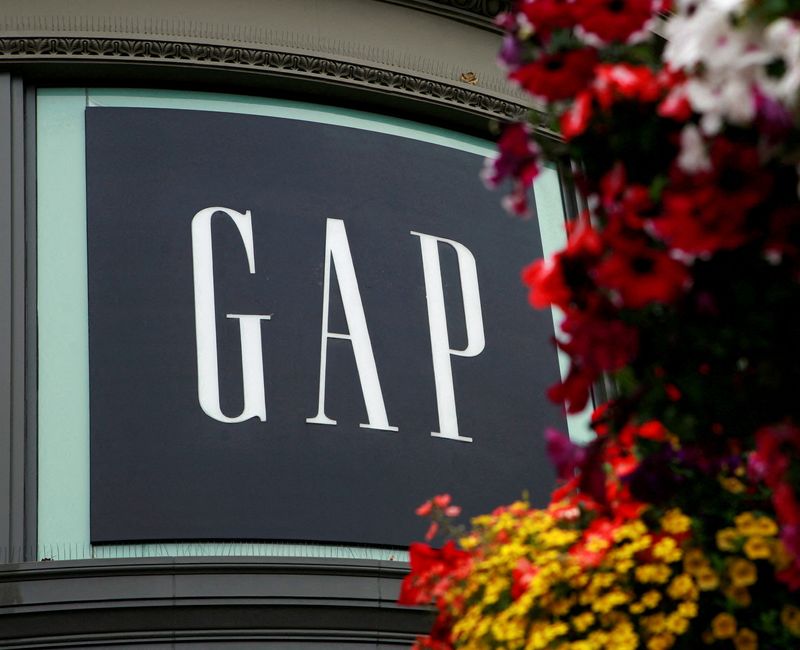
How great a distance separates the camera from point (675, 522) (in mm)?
4824

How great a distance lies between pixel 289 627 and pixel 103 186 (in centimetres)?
329

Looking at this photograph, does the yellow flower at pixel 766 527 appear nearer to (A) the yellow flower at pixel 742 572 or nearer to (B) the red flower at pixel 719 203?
(A) the yellow flower at pixel 742 572

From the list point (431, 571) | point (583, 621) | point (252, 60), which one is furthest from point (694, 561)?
point (252, 60)

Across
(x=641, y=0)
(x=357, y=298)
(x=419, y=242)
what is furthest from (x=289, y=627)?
(x=641, y=0)

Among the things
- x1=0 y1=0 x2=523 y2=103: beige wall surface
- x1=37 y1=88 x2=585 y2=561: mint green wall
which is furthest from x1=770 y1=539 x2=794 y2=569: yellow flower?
x1=0 y1=0 x2=523 y2=103: beige wall surface

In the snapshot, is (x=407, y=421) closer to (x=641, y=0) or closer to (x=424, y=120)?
(x=424, y=120)

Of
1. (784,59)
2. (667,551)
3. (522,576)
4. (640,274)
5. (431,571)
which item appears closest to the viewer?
(784,59)

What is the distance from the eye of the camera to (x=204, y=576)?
828cm

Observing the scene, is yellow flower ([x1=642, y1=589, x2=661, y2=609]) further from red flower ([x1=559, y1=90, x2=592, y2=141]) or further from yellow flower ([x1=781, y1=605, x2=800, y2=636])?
red flower ([x1=559, y1=90, x2=592, y2=141])

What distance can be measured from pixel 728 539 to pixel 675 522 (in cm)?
20

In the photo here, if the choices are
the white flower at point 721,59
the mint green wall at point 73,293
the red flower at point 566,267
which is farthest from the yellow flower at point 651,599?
the mint green wall at point 73,293

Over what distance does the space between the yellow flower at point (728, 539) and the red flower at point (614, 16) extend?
1.81m

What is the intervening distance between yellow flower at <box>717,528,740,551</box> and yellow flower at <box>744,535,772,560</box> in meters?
0.04

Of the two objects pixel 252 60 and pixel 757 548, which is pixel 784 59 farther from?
pixel 252 60
